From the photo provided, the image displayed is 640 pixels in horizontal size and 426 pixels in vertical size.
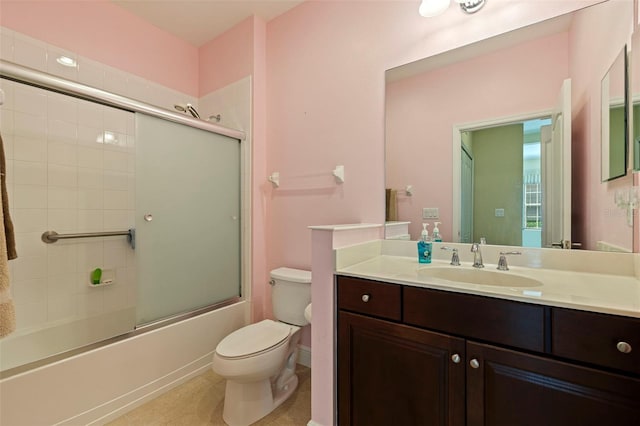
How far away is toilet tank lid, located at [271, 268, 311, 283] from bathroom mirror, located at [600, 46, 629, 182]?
5.05ft

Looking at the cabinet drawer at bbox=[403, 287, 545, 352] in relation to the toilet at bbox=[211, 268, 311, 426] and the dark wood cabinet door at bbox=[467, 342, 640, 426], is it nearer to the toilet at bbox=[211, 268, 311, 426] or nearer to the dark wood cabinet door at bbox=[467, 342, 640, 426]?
the dark wood cabinet door at bbox=[467, 342, 640, 426]

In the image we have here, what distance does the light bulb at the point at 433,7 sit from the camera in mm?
1376

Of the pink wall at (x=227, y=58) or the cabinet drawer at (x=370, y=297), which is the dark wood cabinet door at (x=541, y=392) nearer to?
the cabinet drawer at (x=370, y=297)

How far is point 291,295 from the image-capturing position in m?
1.86

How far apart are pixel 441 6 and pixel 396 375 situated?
172 cm

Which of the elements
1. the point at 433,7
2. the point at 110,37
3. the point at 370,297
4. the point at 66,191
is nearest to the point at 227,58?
the point at 110,37

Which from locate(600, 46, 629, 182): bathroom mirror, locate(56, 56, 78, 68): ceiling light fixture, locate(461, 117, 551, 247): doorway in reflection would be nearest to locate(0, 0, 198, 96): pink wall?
locate(56, 56, 78, 68): ceiling light fixture

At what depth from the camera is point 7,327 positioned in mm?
1031

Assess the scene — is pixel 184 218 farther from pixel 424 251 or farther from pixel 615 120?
pixel 615 120

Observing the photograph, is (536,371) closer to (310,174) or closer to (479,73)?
(479,73)

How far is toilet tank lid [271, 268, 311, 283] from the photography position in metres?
1.82

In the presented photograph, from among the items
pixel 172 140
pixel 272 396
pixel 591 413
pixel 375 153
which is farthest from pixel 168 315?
pixel 591 413

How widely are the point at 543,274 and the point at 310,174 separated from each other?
4.69 feet

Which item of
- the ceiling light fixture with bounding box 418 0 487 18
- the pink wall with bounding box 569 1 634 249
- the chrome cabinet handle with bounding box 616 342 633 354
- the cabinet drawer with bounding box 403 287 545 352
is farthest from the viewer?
the ceiling light fixture with bounding box 418 0 487 18
